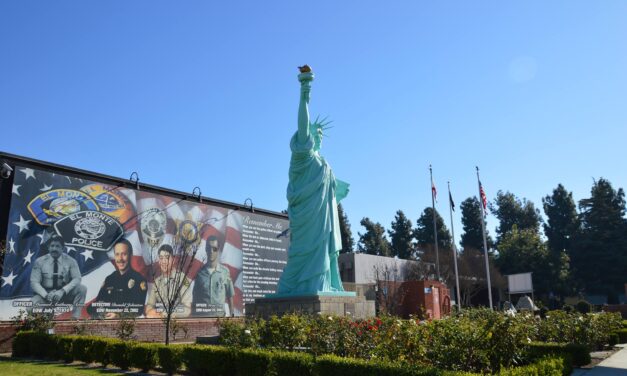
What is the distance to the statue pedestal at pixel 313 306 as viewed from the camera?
16828mm

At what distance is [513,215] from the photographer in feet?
241

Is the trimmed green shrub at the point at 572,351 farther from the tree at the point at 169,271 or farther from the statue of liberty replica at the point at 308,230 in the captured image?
the tree at the point at 169,271

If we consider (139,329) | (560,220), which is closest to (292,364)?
(139,329)

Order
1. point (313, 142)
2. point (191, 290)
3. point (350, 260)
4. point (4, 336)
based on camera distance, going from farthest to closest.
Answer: point (350, 260) → point (191, 290) → point (313, 142) → point (4, 336)

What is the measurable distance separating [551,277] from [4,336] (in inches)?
2061

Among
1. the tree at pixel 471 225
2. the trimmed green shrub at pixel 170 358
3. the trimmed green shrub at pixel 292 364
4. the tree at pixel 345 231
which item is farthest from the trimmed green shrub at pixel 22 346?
the tree at pixel 471 225

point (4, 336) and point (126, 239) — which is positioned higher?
point (126, 239)

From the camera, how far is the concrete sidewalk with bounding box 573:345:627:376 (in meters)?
12.2

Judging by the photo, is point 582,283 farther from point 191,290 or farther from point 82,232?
point 82,232

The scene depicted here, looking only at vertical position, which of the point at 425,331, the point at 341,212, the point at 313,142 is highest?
the point at 341,212

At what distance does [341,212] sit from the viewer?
61469 mm

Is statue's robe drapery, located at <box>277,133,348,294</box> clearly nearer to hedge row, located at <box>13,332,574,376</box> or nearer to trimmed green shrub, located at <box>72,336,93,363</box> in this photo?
hedge row, located at <box>13,332,574,376</box>

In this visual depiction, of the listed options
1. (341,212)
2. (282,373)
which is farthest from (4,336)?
(341,212)

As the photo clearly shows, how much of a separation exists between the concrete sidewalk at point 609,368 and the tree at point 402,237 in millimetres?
48184
